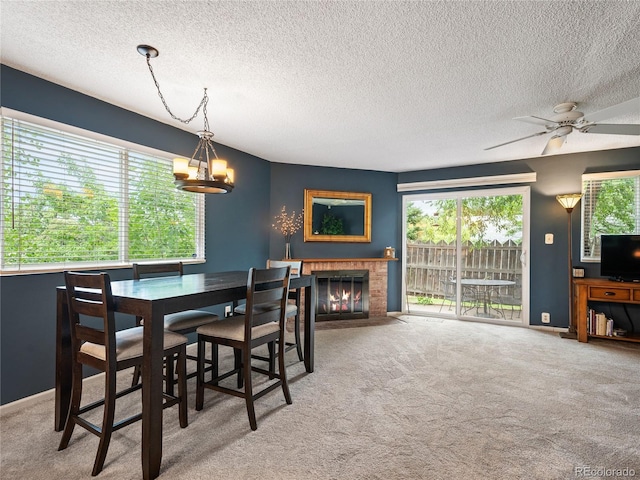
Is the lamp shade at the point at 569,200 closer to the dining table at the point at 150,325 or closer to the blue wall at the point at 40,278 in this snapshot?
the dining table at the point at 150,325

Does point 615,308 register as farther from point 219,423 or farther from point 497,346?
point 219,423

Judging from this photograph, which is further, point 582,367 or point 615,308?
point 615,308

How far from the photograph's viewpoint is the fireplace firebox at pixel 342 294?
504cm

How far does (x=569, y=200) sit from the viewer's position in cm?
423

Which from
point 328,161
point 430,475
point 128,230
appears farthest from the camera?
point 328,161

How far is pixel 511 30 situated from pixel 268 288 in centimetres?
218

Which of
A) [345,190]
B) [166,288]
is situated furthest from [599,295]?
[166,288]

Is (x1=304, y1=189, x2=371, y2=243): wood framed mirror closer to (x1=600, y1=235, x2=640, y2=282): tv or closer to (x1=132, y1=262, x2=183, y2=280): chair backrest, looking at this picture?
(x1=132, y1=262, x2=183, y2=280): chair backrest

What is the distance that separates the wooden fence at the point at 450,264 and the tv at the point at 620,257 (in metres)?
0.97

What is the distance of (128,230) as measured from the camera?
315 centimetres

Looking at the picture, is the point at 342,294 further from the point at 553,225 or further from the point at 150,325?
the point at 150,325

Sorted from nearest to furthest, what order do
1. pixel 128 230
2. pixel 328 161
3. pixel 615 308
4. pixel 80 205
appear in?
1. pixel 80 205
2. pixel 128 230
3. pixel 615 308
4. pixel 328 161

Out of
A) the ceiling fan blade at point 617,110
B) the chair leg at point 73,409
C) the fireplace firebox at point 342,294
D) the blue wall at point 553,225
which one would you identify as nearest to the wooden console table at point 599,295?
the blue wall at point 553,225

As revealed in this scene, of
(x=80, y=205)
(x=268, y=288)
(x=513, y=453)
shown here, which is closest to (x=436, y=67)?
(x=268, y=288)
